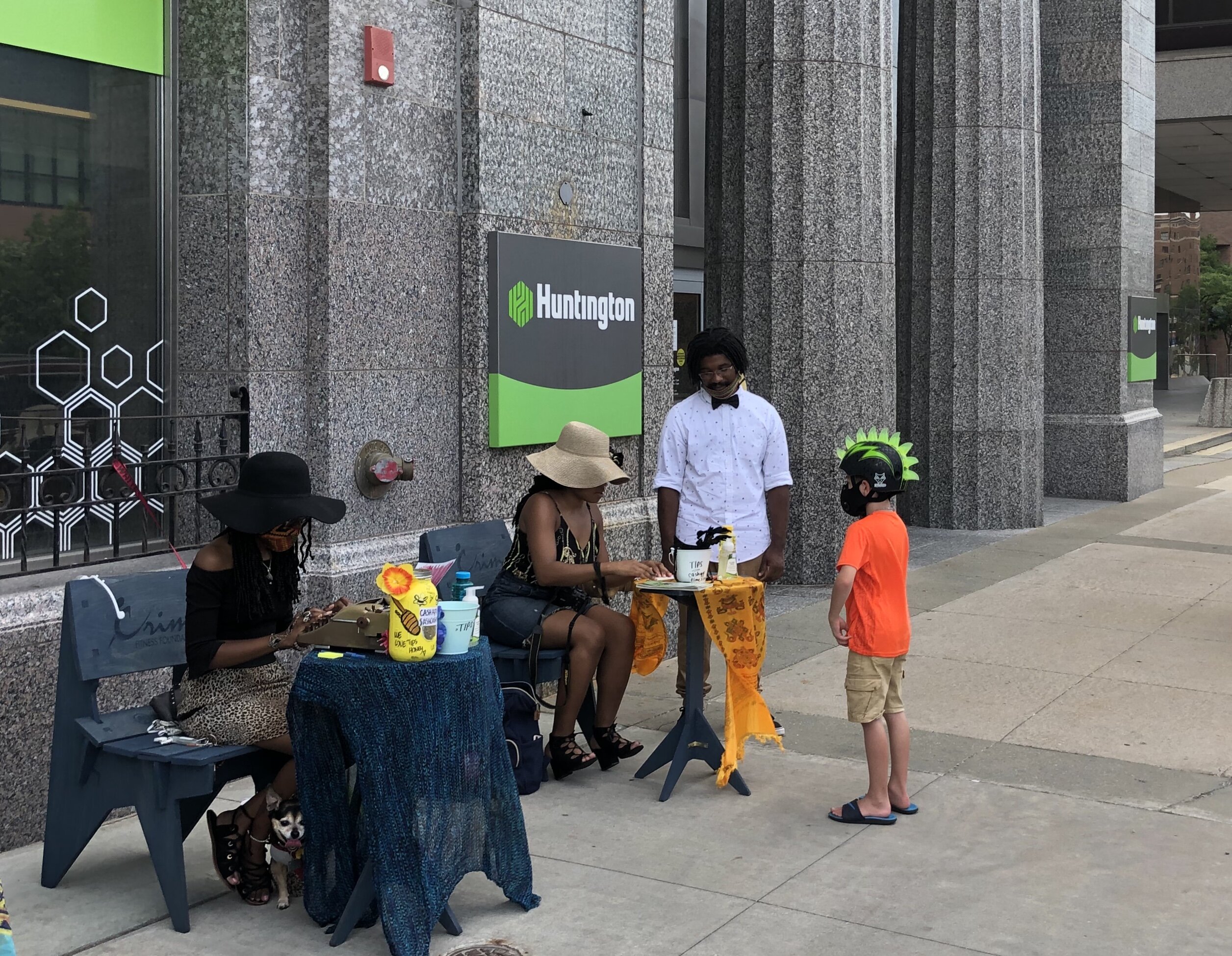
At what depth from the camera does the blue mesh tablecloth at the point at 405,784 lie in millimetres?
4227

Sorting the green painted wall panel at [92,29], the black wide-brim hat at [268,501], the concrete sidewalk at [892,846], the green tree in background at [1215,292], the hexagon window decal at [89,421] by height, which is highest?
the green tree in background at [1215,292]

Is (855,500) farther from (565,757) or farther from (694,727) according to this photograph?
(565,757)

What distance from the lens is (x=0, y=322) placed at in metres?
5.73

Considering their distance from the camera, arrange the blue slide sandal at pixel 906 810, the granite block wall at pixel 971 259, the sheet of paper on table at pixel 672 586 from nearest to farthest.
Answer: the blue slide sandal at pixel 906 810, the sheet of paper on table at pixel 672 586, the granite block wall at pixel 971 259

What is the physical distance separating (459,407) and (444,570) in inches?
113

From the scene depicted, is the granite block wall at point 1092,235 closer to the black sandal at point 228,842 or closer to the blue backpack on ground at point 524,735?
the blue backpack on ground at point 524,735

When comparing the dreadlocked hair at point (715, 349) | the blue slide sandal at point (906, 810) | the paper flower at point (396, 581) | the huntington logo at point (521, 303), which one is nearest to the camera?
the paper flower at point (396, 581)

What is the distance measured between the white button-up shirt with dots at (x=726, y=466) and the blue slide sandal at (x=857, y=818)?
1.41 m

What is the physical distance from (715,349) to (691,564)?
1.12 metres

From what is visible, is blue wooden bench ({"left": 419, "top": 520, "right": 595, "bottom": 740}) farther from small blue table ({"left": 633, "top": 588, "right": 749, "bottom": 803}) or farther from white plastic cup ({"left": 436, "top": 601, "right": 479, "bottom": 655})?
white plastic cup ({"left": 436, "top": 601, "right": 479, "bottom": 655})

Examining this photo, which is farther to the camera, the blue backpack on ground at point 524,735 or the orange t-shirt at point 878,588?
the blue backpack on ground at point 524,735

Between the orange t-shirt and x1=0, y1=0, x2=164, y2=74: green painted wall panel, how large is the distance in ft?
12.0

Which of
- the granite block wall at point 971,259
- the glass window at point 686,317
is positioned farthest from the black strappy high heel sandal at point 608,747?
the glass window at point 686,317

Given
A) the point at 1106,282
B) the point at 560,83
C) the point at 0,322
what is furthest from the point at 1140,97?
the point at 0,322
